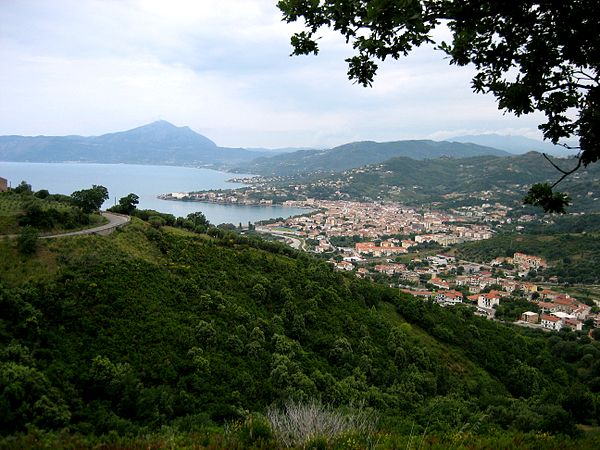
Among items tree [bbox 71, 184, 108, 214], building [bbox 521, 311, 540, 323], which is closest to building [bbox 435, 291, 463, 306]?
building [bbox 521, 311, 540, 323]

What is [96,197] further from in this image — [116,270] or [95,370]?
[95,370]

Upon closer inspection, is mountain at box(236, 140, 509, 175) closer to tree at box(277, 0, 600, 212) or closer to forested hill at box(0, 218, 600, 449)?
forested hill at box(0, 218, 600, 449)

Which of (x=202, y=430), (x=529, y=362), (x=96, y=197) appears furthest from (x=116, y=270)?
(x=529, y=362)

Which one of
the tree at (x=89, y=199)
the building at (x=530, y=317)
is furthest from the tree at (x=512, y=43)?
the building at (x=530, y=317)

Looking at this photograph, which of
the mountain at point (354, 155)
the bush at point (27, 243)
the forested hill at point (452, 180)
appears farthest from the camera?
the mountain at point (354, 155)

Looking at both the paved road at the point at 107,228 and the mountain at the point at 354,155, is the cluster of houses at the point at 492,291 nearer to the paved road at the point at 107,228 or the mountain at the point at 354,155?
the paved road at the point at 107,228

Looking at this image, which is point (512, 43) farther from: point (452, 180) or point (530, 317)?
point (452, 180)
